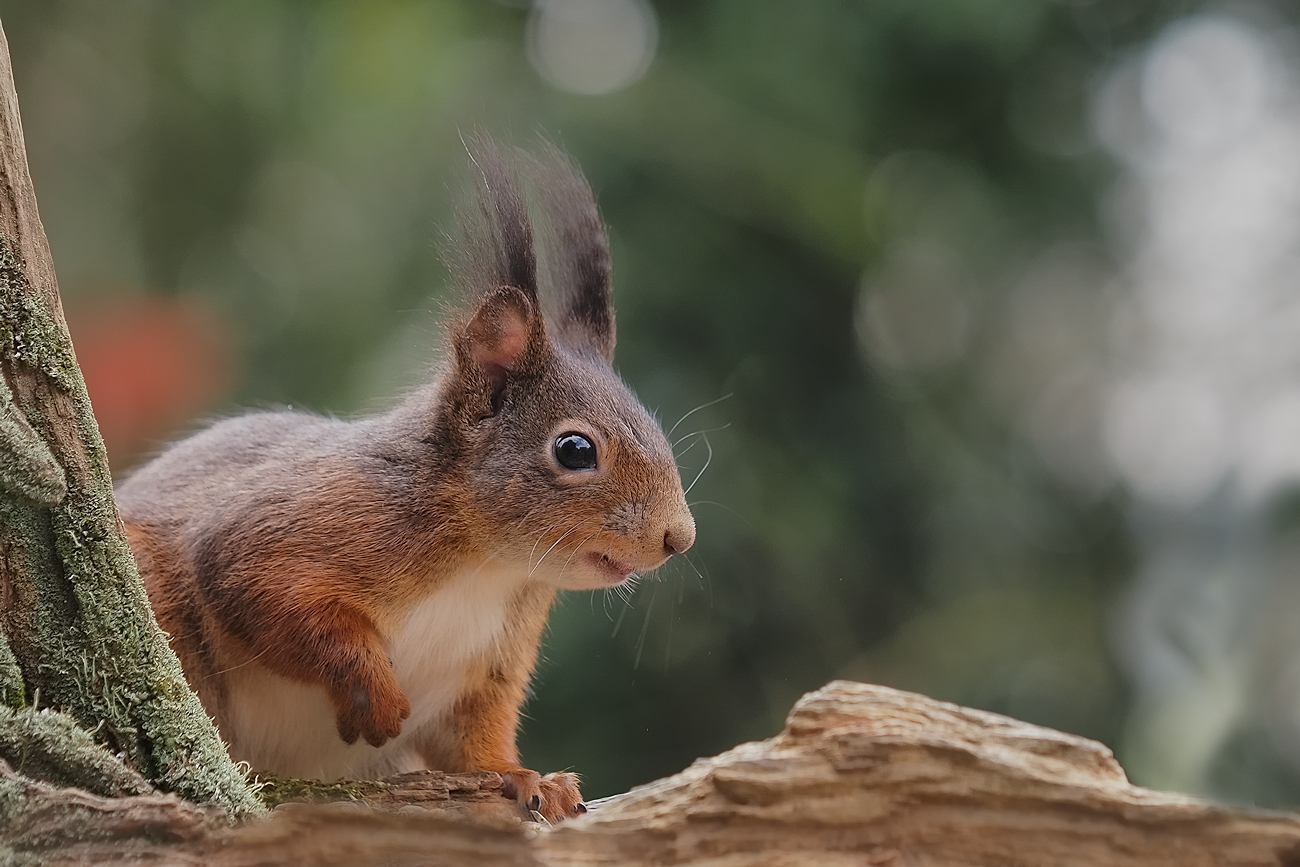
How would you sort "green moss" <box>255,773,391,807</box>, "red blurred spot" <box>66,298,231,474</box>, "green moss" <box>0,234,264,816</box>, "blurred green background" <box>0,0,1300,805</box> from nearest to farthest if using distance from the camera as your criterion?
"green moss" <box>0,234,264,816</box> → "green moss" <box>255,773,391,807</box> → "red blurred spot" <box>66,298,231,474</box> → "blurred green background" <box>0,0,1300,805</box>

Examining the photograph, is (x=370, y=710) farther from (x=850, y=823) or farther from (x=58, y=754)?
(x=850, y=823)

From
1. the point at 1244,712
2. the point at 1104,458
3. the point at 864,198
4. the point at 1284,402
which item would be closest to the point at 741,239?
the point at 864,198

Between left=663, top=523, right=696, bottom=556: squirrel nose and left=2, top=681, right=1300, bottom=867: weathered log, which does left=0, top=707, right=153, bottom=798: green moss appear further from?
left=663, top=523, right=696, bottom=556: squirrel nose

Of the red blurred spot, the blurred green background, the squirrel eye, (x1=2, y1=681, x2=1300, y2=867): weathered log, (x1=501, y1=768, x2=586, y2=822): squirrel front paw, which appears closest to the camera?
(x1=2, y1=681, x2=1300, y2=867): weathered log

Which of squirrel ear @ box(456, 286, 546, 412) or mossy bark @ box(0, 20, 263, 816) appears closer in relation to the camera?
mossy bark @ box(0, 20, 263, 816)

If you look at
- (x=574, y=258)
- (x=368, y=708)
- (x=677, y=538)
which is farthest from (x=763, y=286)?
(x=368, y=708)

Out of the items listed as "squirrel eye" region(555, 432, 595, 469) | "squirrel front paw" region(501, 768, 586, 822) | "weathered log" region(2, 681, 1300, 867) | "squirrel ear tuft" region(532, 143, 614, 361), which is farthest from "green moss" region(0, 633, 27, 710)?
"squirrel ear tuft" region(532, 143, 614, 361)

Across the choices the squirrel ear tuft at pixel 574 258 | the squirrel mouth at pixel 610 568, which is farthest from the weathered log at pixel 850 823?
the squirrel ear tuft at pixel 574 258

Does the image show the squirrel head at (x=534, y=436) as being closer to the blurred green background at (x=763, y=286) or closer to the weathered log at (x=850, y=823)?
the weathered log at (x=850, y=823)

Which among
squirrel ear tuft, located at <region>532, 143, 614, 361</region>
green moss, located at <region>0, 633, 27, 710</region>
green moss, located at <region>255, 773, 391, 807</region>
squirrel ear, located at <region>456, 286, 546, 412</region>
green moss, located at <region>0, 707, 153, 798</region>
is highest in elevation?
squirrel ear tuft, located at <region>532, 143, 614, 361</region>
